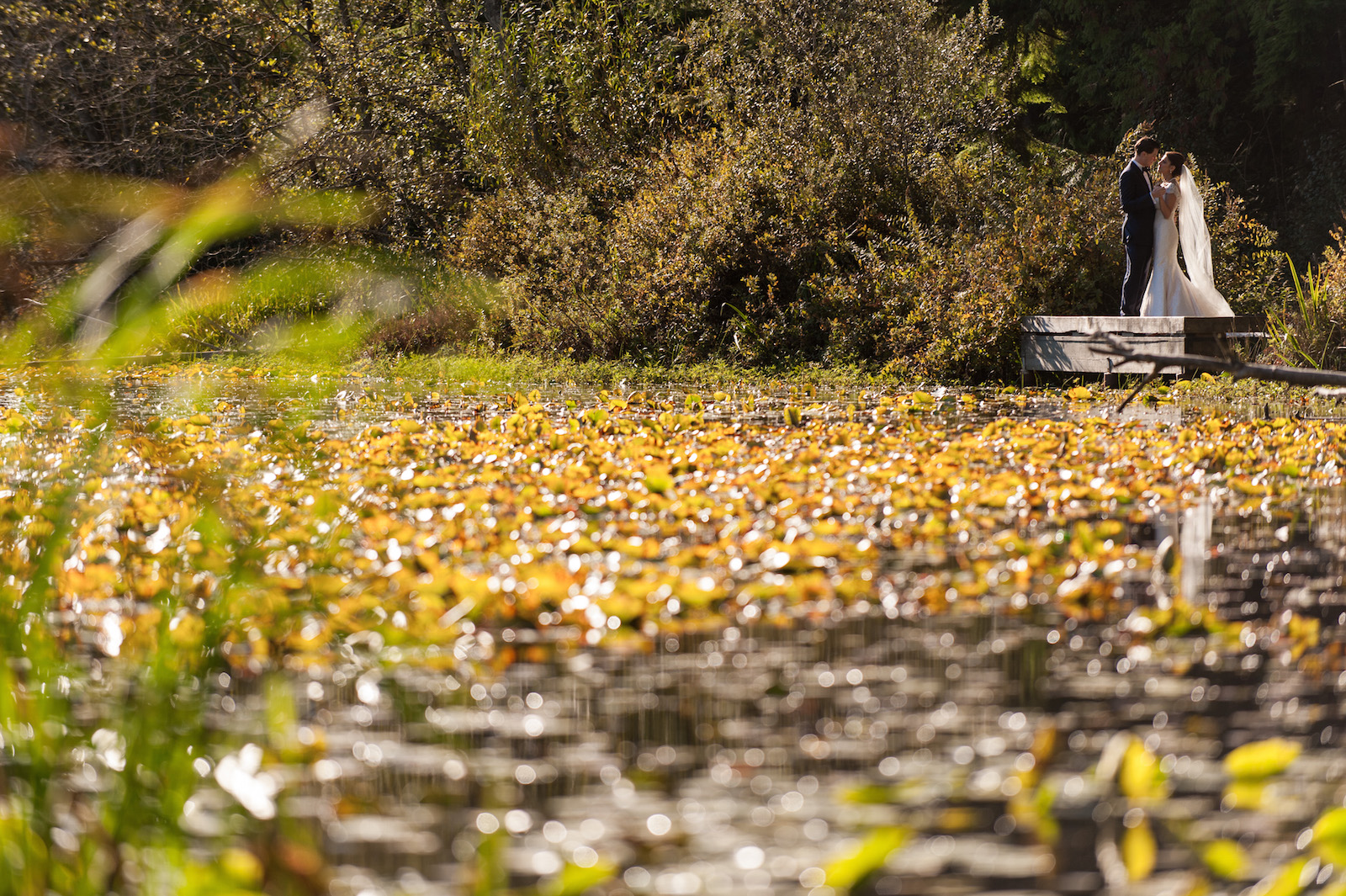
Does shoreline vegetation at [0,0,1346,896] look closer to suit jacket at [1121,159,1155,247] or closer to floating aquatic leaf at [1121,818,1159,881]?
floating aquatic leaf at [1121,818,1159,881]

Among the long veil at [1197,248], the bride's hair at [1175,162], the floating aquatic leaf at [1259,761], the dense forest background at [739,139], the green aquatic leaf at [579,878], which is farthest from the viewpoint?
the bride's hair at [1175,162]

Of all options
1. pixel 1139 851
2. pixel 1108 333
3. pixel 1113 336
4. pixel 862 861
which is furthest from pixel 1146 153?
pixel 862 861

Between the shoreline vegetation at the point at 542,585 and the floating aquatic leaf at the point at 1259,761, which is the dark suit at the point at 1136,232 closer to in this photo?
the shoreline vegetation at the point at 542,585

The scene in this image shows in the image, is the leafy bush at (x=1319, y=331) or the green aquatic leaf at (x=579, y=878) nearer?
the green aquatic leaf at (x=579, y=878)

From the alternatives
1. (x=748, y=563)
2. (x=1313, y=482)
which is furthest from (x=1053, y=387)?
(x=748, y=563)

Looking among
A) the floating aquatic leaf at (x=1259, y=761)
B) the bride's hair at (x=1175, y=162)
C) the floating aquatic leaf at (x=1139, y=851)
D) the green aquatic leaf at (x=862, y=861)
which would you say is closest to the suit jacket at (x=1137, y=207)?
the bride's hair at (x=1175, y=162)

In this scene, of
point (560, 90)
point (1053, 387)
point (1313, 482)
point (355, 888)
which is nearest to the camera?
point (355, 888)

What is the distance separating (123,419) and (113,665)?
4.45ft

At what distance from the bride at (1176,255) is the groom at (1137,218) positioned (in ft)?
0.37

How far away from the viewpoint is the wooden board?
1244 cm

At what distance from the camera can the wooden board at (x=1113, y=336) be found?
12438mm

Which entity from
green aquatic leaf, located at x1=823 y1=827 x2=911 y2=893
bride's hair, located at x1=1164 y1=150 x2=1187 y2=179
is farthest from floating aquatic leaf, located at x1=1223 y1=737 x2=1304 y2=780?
bride's hair, located at x1=1164 y1=150 x2=1187 y2=179

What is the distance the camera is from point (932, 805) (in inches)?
106

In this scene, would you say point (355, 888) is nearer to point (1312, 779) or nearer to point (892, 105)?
point (1312, 779)
